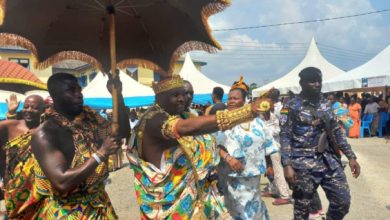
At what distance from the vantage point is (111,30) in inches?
102

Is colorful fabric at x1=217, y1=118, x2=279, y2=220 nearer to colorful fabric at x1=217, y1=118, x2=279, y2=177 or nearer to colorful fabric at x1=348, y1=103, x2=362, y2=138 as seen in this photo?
colorful fabric at x1=217, y1=118, x2=279, y2=177

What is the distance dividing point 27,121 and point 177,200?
7.17ft

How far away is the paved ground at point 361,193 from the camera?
5.24 metres

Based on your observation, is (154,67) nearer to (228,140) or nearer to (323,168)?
(228,140)

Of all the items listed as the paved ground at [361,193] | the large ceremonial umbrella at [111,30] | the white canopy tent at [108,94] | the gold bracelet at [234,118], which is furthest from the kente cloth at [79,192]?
the white canopy tent at [108,94]

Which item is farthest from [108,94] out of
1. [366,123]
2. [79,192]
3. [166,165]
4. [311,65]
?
[79,192]

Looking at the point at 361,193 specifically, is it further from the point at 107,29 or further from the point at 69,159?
the point at 69,159

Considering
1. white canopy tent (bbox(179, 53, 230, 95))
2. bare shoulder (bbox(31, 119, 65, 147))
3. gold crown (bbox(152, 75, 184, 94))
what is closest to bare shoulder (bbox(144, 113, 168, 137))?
gold crown (bbox(152, 75, 184, 94))

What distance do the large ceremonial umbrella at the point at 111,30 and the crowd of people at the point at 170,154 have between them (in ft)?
1.11

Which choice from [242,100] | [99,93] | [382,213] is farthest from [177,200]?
[99,93]

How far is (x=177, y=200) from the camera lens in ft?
9.02

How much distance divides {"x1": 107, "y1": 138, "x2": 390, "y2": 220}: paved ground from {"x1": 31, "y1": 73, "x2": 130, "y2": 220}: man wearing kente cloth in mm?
3244

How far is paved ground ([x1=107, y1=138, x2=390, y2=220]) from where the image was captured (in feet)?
17.2

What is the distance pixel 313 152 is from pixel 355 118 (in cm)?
1115
